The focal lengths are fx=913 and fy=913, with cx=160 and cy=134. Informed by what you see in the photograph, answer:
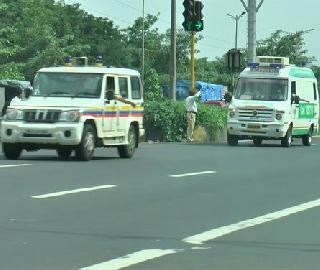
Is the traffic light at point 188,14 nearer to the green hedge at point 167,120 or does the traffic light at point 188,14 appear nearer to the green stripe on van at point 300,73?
the green hedge at point 167,120

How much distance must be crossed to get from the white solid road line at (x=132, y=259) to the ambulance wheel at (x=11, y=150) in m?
11.3

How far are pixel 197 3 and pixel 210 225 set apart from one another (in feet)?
61.2

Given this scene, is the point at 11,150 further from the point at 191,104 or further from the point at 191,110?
the point at 191,104

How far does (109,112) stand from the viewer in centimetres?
2034

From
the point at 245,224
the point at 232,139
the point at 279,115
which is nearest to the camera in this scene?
the point at 245,224

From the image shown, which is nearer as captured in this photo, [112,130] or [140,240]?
[140,240]

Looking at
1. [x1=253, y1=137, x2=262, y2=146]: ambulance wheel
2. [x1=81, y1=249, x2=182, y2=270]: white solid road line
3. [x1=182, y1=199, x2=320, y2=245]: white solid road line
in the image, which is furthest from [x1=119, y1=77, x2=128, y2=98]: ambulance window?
[x1=81, y1=249, x2=182, y2=270]: white solid road line

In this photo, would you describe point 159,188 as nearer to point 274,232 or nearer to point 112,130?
point 274,232

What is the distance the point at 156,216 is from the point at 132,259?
289 cm

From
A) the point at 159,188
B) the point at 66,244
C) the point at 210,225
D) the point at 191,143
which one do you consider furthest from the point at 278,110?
the point at 66,244

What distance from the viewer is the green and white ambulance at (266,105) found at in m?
29.4

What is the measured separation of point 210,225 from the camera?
10.7 m

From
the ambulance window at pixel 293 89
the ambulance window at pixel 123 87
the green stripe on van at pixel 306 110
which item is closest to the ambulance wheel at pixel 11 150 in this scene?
the ambulance window at pixel 123 87

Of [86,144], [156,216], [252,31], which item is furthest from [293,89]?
[156,216]
